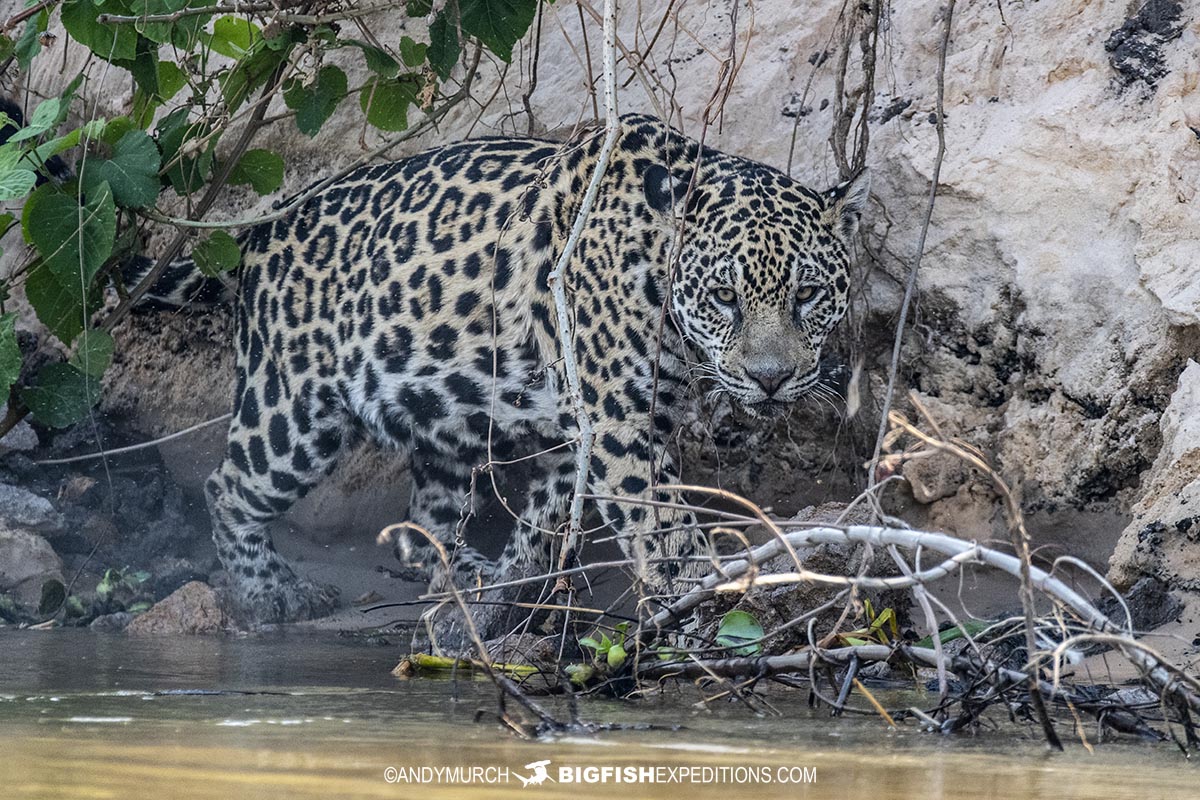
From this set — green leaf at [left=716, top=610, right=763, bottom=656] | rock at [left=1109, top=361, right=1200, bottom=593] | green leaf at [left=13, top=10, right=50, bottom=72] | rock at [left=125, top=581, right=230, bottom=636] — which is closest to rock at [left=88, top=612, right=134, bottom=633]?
rock at [left=125, top=581, right=230, bottom=636]

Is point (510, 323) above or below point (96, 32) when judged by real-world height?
below

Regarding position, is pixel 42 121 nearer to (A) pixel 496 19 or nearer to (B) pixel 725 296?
(A) pixel 496 19

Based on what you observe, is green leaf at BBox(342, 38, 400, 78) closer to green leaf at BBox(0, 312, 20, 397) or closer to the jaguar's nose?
green leaf at BBox(0, 312, 20, 397)

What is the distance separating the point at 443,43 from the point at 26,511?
9.26ft

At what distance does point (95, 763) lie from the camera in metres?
2.93

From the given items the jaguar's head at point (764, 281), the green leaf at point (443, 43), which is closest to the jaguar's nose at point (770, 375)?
the jaguar's head at point (764, 281)

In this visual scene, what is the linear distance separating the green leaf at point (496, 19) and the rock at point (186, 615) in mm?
2421

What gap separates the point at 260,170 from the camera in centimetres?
626

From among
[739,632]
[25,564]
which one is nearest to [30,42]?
[25,564]

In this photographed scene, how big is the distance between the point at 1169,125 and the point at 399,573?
12.3ft

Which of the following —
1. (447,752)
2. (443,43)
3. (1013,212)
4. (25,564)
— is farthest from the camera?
(25,564)

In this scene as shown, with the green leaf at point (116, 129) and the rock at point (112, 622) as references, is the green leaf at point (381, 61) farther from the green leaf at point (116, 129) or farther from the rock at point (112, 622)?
the rock at point (112, 622)

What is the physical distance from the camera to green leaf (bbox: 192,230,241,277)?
6266 millimetres

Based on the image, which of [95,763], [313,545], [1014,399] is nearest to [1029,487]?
[1014,399]
